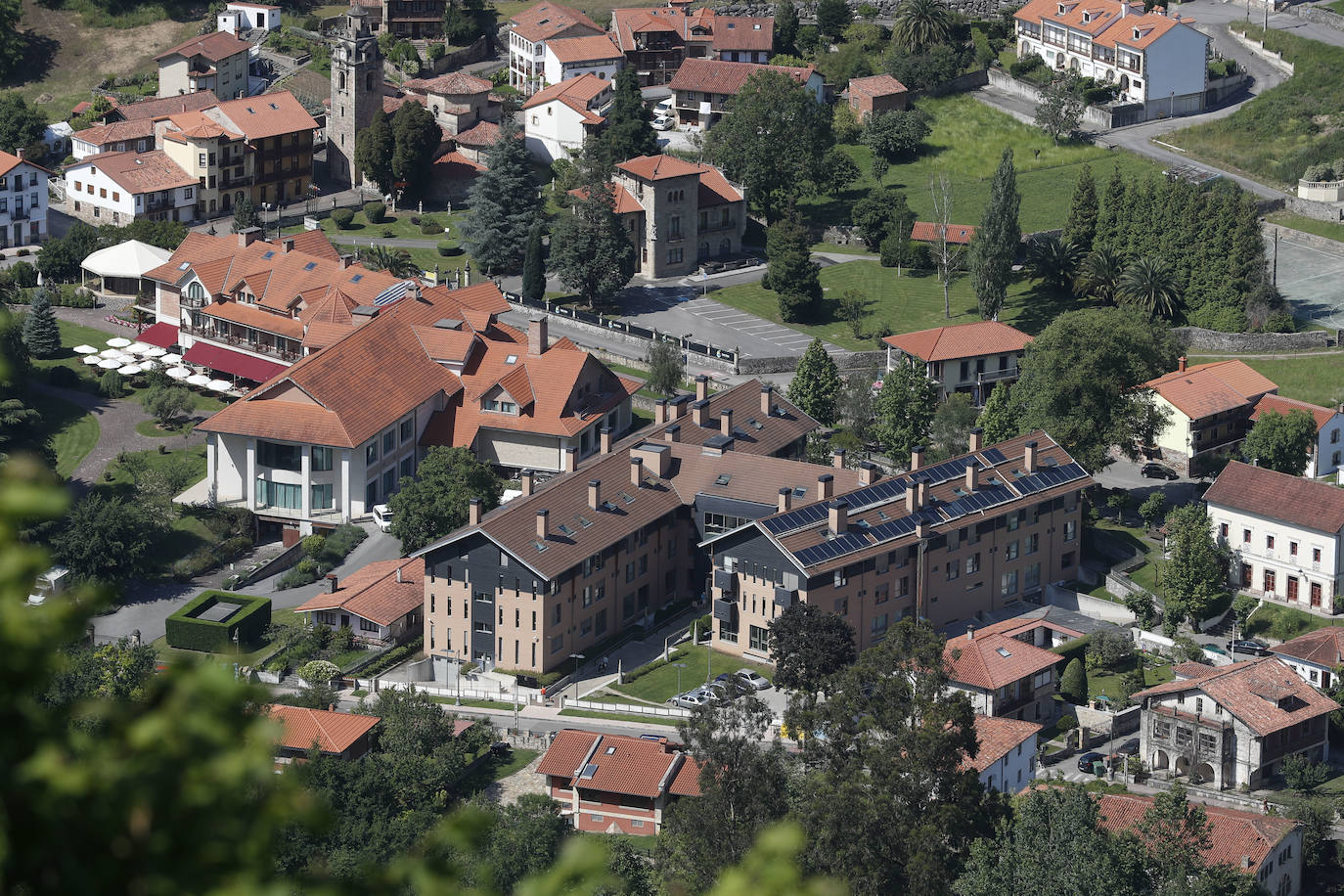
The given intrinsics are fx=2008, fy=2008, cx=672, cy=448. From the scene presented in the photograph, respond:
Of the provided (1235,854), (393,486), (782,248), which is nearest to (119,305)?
(393,486)

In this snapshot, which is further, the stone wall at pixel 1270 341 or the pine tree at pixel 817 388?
the stone wall at pixel 1270 341

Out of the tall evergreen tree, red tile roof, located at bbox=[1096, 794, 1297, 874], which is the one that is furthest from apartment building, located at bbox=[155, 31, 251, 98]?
red tile roof, located at bbox=[1096, 794, 1297, 874]

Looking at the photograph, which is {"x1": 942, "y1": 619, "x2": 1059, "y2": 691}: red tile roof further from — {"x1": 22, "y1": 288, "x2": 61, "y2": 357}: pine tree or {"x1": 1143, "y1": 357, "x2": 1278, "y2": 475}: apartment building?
{"x1": 22, "y1": 288, "x2": 61, "y2": 357}: pine tree

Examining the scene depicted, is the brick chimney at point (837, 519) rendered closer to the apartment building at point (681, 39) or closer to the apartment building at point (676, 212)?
the apartment building at point (676, 212)

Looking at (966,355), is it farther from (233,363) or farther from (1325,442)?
(233,363)

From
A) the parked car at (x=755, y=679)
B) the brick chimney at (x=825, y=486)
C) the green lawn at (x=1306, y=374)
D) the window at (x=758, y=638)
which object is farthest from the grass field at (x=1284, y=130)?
the parked car at (x=755, y=679)

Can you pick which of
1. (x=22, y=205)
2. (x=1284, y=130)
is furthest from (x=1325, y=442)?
(x=22, y=205)
